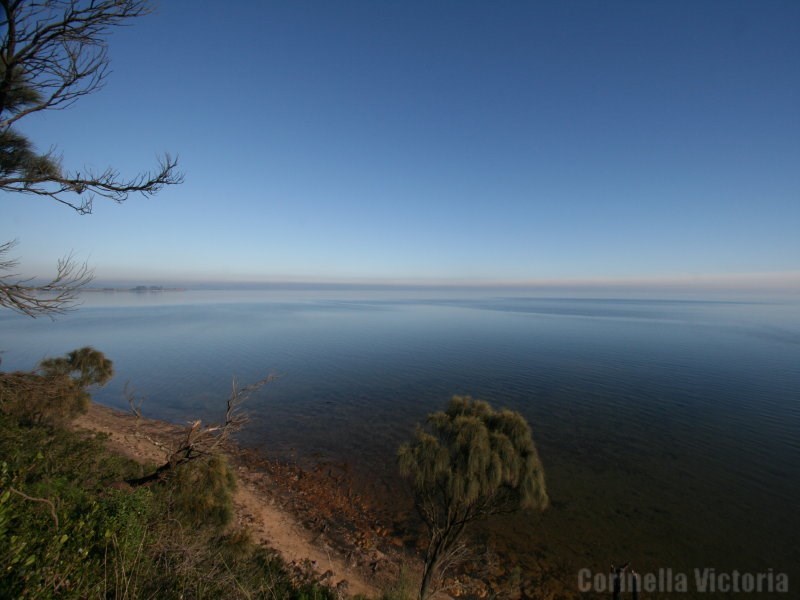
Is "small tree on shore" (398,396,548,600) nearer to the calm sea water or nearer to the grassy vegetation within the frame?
the grassy vegetation

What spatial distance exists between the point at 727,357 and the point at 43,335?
10079 cm

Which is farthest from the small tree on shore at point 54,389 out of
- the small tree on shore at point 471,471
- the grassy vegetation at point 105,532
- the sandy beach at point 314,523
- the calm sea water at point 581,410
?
the small tree on shore at point 471,471

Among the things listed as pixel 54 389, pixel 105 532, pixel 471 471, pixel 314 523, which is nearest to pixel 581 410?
pixel 471 471

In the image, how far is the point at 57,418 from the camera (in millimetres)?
15438

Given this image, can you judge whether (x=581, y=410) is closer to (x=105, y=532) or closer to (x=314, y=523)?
(x=314, y=523)

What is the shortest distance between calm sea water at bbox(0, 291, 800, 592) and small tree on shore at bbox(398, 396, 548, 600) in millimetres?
4307

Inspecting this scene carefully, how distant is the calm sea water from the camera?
42.6 feet

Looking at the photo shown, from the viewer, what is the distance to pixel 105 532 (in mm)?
4770

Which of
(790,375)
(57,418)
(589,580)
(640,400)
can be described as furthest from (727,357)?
(57,418)

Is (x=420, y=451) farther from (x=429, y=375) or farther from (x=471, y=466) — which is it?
A: (x=429, y=375)

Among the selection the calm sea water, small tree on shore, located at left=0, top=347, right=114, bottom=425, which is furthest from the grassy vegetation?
the calm sea water

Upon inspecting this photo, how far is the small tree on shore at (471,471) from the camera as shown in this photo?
9273 millimetres

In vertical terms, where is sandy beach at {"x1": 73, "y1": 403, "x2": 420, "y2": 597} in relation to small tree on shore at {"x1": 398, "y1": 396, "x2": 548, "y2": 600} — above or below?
below

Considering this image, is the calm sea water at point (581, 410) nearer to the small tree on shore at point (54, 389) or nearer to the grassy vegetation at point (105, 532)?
the small tree on shore at point (54, 389)
